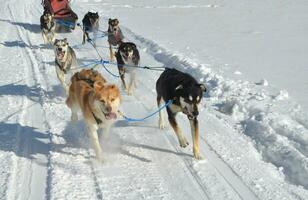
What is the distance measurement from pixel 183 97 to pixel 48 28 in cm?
789

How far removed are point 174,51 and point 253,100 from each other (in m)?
3.69

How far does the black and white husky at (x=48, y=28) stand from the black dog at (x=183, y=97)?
6.81 metres

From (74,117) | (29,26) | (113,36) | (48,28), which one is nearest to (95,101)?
(74,117)

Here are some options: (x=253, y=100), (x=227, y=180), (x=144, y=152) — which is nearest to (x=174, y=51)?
(x=253, y=100)

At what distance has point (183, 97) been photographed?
4430 millimetres

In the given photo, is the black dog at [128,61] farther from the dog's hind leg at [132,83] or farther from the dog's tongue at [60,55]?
the dog's tongue at [60,55]

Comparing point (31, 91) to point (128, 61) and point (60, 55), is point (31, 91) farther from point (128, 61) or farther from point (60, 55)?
point (128, 61)

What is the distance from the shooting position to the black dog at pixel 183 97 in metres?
4.38

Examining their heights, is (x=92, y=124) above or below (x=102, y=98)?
below

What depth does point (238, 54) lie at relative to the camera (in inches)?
383

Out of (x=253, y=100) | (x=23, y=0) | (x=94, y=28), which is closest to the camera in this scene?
(x=253, y=100)

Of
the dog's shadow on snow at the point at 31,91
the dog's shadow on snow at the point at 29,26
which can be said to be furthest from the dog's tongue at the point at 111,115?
the dog's shadow on snow at the point at 29,26

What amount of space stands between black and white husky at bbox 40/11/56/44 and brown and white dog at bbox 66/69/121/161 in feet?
20.9

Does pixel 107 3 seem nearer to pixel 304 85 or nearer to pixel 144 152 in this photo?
pixel 304 85
